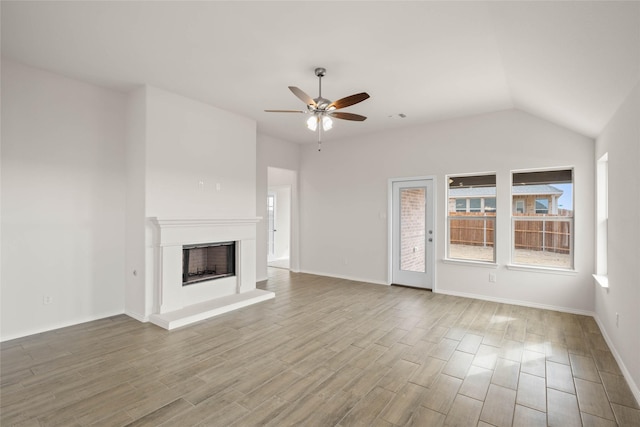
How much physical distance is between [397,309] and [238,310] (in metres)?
2.30

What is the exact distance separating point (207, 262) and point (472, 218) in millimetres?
4373

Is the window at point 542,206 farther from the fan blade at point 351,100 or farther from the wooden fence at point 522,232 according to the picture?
the fan blade at point 351,100

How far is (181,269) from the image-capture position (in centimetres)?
429

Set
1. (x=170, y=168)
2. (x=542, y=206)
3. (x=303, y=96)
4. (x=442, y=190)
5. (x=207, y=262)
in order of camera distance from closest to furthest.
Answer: (x=303, y=96) < (x=170, y=168) < (x=542, y=206) < (x=207, y=262) < (x=442, y=190)

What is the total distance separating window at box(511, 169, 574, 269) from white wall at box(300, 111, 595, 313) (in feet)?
0.43

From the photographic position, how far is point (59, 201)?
3809 mm

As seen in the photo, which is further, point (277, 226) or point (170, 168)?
point (277, 226)

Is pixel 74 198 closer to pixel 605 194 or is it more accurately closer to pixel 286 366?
pixel 286 366

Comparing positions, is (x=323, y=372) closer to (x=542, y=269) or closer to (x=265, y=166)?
(x=542, y=269)

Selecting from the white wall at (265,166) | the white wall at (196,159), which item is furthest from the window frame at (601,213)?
the white wall at (265,166)

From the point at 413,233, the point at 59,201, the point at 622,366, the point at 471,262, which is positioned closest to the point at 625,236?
the point at 622,366

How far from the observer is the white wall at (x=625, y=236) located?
8.00ft

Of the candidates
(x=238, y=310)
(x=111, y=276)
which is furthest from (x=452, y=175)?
(x=111, y=276)

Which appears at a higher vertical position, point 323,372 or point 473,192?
point 473,192
